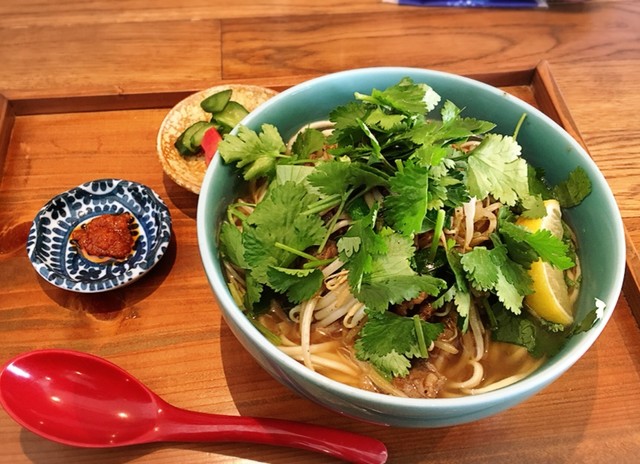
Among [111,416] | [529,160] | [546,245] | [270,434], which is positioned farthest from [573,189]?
[111,416]

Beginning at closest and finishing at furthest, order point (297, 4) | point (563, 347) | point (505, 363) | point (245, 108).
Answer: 1. point (563, 347)
2. point (505, 363)
3. point (245, 108)
4. point (297, 4)

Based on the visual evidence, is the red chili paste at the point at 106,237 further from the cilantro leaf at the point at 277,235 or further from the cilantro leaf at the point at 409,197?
the cilantro leaf at the point at 409,197

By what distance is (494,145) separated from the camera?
1018 millimetres

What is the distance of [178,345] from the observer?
1201 millimetres

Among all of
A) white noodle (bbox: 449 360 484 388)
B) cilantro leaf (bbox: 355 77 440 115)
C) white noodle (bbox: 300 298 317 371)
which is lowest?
white noodle (bbox: 449 360 484 388)

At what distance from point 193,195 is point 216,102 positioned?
27 cm

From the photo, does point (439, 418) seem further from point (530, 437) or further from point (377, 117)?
point (377, 117)

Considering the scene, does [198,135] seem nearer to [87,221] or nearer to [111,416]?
[87,221]

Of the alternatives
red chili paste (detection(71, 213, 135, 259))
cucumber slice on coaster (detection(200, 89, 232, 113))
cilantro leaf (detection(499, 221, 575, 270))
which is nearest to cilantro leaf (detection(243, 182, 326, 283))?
cilantro leaf (detection(499, 221, 575, 270))

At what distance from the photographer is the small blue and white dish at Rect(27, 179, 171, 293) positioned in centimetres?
126

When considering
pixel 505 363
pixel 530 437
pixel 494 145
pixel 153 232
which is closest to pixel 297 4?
pixel 153 232

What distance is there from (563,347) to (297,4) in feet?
5.17

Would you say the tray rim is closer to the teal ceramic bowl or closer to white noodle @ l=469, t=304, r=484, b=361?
the teal ceramic bowl

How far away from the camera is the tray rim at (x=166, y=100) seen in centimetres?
155
